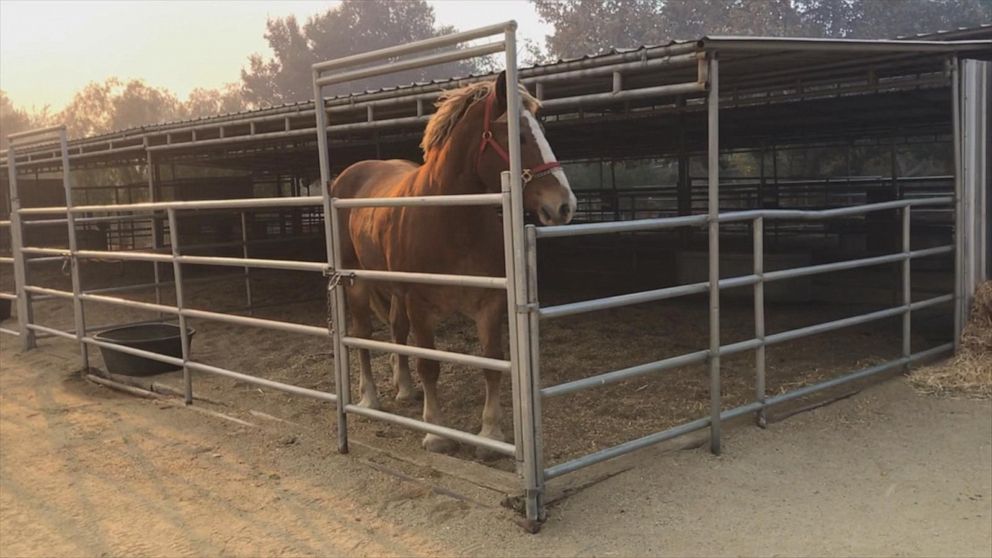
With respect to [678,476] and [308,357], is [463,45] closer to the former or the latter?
[678,476]

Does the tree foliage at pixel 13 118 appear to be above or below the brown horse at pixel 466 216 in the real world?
above

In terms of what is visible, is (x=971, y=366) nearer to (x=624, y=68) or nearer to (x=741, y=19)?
(x=624, y=68)

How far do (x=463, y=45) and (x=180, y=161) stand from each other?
10.4 m

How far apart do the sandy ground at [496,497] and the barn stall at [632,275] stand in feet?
0.68

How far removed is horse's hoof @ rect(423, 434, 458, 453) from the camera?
3.75m

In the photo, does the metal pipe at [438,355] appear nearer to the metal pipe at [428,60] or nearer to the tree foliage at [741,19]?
the metal pipe at [428,60]

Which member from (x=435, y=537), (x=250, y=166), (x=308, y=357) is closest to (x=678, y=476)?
(x=435, y=537)

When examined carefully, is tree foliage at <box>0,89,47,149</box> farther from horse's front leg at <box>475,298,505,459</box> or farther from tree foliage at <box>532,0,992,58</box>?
horse's front leg at <box>475,298,505,459</box>

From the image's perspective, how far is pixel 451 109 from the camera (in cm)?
367

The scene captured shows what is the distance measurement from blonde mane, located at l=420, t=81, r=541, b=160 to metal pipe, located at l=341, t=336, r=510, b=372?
103cm

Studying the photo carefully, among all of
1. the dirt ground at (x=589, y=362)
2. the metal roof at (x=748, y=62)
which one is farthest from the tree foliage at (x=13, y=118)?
the metal roof at (x=748, y=62)

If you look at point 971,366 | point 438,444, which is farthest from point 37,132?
point 971,366

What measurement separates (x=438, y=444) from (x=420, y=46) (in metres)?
1.92

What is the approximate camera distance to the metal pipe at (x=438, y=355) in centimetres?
301
